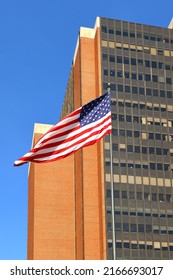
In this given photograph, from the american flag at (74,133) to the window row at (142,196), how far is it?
2955 inches

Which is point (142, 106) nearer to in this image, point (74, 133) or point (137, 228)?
point (137, 228)

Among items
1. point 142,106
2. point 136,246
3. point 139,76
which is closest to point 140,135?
point 142,106

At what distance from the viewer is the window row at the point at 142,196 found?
10275 cm

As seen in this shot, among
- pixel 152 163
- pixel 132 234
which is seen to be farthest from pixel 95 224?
pixel 152 163

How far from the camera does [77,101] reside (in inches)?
4638

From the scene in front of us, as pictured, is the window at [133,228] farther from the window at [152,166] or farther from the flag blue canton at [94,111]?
the flag blue canton at [94,111]

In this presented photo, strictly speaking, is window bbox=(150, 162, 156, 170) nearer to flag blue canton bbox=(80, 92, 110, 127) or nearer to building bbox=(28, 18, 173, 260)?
building bbox=(28, 18, 173, 260)

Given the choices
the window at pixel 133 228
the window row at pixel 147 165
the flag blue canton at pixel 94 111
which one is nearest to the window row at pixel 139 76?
the window row at pixel 147 165

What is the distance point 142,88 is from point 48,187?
3772 centimetres

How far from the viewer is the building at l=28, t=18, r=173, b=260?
10188 cm

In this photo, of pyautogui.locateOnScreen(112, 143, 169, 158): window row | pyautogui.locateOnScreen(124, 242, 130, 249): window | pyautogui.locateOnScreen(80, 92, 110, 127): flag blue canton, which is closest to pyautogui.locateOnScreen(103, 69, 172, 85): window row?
pyautogui.locateOnScreen(112, 143, 169, 158): window row

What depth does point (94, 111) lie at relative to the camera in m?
28.0

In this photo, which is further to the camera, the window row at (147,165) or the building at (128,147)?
the window row at (147,165)
